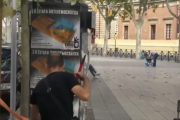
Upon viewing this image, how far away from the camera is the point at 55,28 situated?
7.64m

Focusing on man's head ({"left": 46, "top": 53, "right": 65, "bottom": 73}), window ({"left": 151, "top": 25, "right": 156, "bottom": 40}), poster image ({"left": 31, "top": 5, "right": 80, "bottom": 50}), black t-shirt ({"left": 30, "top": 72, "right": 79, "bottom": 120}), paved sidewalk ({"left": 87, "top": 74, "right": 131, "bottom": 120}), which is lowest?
paved sidewalk ({"left": 87, "top": 74, "right": 131, "bottom": 120})

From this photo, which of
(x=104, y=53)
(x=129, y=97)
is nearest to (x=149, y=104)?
(x=129, y=97)

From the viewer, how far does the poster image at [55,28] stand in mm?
7566

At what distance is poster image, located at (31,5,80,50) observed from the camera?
24.8ft

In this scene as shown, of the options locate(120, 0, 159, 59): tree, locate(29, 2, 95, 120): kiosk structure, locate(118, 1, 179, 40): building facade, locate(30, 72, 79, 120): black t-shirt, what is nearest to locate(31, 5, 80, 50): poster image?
locate(29, 2, 95, 120): kiosk structure

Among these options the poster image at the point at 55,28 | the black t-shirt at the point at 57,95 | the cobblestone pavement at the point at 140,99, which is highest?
the poster image at the point at 55,28

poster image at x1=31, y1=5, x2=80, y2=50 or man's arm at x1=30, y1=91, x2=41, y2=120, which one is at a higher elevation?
poster image at x1=31, y1=5, x2=80, y2=50

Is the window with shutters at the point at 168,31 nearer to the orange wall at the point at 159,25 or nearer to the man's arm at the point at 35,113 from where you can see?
the orange wall at the point at 159,25

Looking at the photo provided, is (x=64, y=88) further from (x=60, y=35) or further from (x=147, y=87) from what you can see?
(x=147, y=87)

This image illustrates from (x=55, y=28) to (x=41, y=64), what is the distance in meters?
0.72

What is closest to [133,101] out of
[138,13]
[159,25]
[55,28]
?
[55,28]

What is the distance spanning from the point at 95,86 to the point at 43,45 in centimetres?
977

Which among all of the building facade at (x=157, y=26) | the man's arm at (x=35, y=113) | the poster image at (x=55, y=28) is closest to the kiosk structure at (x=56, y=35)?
the poster image at (x=55, y=28)

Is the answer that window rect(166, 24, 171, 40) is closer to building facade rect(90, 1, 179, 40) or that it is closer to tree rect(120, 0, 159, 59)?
building facade rect(90, 1, 179, 40)
